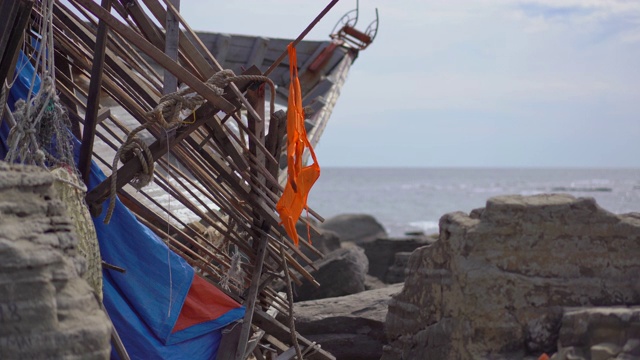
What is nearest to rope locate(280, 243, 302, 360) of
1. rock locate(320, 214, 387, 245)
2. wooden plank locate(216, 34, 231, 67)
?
wooden plank locate(216, 34, 231, 67)

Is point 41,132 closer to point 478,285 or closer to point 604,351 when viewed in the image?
point 478,285

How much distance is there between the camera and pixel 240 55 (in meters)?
11.5

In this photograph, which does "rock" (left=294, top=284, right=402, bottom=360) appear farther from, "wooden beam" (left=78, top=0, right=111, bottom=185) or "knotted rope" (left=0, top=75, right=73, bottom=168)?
"knotted rope" (left=0, top=75, right=73, bottom=168)

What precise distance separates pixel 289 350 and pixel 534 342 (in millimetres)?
1894

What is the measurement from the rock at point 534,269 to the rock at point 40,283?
192 cm

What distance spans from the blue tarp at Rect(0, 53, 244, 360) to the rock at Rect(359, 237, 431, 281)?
988 centimetres

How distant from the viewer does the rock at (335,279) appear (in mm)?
10141

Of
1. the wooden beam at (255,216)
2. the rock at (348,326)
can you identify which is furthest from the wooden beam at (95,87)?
the rock at (348,326)

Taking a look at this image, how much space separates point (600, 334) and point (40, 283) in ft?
7.51

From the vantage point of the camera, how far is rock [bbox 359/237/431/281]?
47.8ft

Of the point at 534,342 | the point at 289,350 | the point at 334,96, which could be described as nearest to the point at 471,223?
the point at 534,342

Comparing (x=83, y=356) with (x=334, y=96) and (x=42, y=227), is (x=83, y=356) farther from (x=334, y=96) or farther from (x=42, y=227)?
(x=334, y=96)

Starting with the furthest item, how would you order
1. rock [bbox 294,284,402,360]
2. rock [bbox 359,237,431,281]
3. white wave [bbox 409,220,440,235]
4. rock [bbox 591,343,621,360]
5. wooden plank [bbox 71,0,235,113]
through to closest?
white wave [bbox 409,220,440,235]
rock [bbox 359,237,431,281]
rock [bbox 294,284,402,360]
wooden plank [bbox 71,0,235,113]
rock [bbox 591,343,621,360]

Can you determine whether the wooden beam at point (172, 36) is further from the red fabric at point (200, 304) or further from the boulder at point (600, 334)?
the boulder at point (600, 334)
